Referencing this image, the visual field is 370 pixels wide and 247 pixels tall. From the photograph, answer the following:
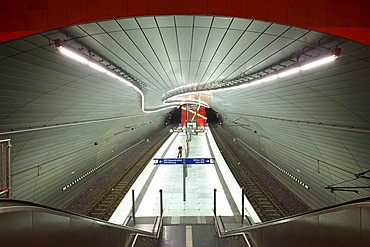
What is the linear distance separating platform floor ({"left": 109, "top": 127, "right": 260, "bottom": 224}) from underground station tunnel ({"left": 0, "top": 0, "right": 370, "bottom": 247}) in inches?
3.6

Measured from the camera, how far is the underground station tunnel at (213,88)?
3.33 metres

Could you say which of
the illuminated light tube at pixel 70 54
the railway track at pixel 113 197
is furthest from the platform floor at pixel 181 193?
the illuminated light tube at pixel 70 54

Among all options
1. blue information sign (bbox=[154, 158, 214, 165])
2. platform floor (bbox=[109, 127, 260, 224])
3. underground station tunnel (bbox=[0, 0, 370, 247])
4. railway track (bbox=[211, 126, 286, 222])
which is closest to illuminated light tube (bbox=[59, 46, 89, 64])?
underground station tunnel (bbox=[0, 0, 370, 247])

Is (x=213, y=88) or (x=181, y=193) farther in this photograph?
(x=213, y=88)

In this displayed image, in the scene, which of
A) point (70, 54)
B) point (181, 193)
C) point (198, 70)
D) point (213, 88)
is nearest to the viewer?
point (70, 54)

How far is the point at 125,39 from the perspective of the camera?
16.3 ft

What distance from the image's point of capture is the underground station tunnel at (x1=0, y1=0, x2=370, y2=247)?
3.33m

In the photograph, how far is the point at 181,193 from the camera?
39.3 ft

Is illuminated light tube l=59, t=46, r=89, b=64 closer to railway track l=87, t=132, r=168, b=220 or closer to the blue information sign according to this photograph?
the blue information sign

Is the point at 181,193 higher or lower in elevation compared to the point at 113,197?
higher

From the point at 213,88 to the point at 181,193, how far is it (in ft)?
18.0

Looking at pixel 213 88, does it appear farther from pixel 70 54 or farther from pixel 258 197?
pixel 70 54

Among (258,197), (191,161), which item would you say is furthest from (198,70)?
(258,197)

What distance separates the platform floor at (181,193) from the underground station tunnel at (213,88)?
0.30ft
